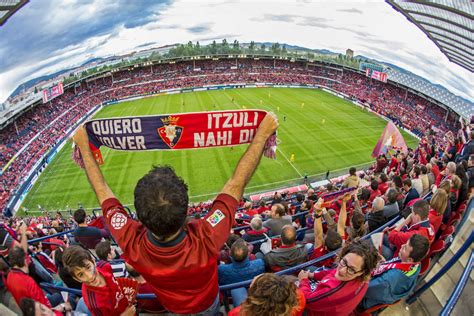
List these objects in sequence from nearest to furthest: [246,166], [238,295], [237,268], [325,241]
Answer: [246,166]
[238,295]
[237,268]
[325,241]

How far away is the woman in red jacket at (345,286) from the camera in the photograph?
8.80 ft

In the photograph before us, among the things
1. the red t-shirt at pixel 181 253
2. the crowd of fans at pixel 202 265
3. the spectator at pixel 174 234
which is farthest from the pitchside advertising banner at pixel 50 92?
the red t-shirt at pixel 181 253

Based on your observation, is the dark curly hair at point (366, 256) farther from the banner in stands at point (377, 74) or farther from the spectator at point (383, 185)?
the banner in stands at point (377, 74)

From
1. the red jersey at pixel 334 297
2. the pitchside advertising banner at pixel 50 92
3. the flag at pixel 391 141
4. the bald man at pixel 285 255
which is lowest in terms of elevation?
the red jersey at pixel 334 297

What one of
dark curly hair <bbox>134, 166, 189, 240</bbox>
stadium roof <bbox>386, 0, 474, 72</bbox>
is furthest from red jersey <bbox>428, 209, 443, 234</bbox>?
stadium roof <bbox>386, 0, 474, 72</bbox>

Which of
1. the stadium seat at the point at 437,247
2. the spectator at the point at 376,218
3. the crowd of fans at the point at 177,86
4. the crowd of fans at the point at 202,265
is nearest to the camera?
the crowd of fans at the point at 202,265

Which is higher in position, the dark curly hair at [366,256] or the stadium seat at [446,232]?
the stadium seat at [446,232]

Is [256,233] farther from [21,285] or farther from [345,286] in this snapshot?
[21,285]

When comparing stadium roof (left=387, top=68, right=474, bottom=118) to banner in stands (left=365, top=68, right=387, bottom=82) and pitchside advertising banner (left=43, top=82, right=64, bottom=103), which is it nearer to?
banner in stands (left=365, top=68, right=387, bottom=82)

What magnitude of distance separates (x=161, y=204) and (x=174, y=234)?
10.7 inches

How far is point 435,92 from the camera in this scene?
40.8 meters

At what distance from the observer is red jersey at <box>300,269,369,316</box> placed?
8.81 feet

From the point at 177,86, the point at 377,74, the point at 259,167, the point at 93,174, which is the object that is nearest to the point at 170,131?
the point at 93,174

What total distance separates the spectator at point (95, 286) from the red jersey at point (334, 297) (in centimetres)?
173
